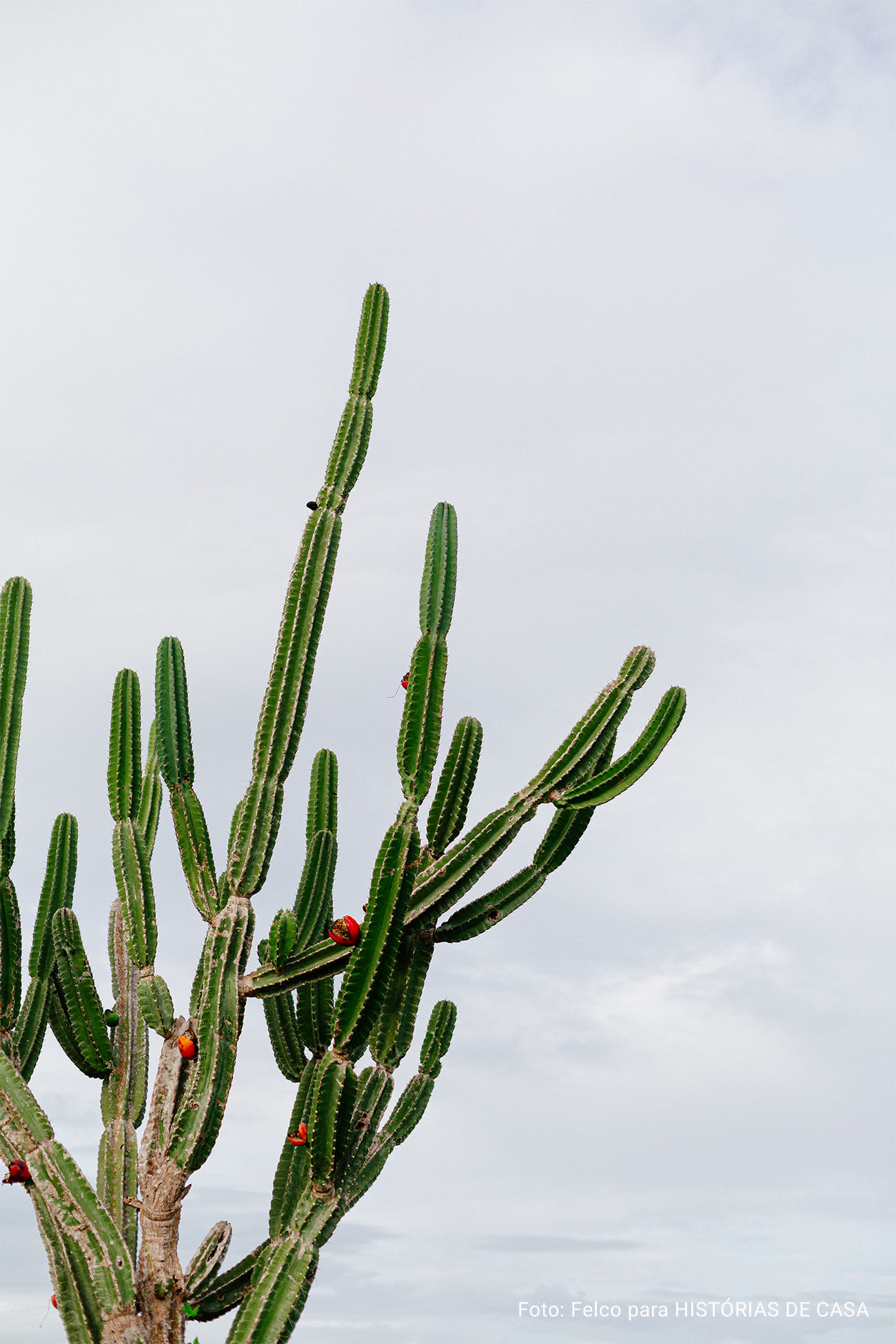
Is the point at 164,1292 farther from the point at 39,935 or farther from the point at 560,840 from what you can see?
the point at 560,840

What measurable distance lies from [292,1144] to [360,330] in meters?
4.96

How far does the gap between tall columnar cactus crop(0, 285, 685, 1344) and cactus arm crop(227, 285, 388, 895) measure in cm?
1

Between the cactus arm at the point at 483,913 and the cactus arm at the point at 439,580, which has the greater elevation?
the cactus arm at the point at 439,580

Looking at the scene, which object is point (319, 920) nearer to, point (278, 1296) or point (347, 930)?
point (347, 930)

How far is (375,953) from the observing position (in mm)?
6754

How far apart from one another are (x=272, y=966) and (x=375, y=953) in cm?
82

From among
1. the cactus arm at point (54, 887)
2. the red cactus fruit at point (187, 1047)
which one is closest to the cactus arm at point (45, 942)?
the cactus arm at point (54, 887)

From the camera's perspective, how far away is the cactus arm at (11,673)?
8.02m

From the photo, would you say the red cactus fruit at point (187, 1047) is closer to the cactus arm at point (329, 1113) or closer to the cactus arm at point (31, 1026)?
the cactus arm at point (329, 1113)

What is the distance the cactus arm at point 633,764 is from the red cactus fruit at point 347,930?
1288 mm

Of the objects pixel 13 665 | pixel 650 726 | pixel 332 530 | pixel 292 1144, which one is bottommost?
pixel 292 1144

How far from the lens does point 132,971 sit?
8695mm

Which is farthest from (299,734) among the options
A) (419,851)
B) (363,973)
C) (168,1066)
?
(168,1066)

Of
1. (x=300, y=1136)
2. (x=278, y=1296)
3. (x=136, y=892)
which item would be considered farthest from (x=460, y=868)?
(x=278, y=1296)
